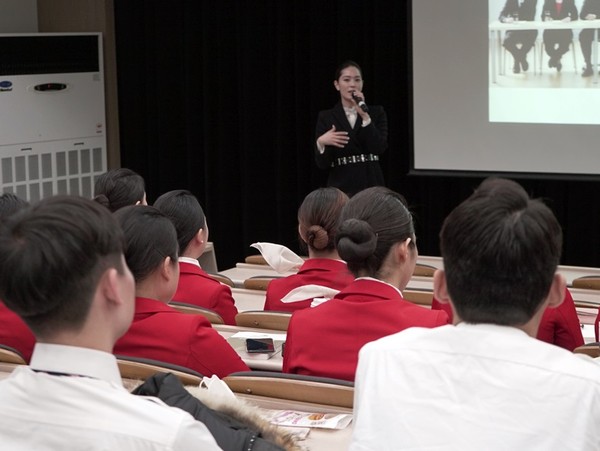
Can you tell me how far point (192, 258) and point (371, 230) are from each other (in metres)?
1.07

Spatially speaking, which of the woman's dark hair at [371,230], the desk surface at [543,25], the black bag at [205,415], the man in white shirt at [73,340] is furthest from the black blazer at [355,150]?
the man in white shirt at [73,340]

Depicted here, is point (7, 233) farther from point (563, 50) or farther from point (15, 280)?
point (563, 50)

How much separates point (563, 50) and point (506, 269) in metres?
4.98

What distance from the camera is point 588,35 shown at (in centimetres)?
607

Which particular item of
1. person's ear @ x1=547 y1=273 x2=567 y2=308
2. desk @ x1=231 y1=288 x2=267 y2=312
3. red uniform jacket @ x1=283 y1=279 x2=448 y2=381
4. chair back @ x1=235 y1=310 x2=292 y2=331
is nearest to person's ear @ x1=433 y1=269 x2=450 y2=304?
person's ear @ x1=547 y1=273 x2=567 y2=308

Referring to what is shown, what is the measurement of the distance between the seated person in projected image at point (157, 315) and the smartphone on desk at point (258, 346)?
13.7 inches

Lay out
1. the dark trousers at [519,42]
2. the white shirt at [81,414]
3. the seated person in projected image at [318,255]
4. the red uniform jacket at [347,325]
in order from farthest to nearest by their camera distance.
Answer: the dark trousers at [519,42] < the seated person in projected image at [318,255] < the red uniform jacket at [347,325] < the white shirt at [81,414]

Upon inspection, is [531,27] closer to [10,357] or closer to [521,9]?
[521,9]

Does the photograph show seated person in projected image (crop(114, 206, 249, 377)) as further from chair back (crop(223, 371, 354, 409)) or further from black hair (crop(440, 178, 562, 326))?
black hair (crop(440, 178, 562, 326))

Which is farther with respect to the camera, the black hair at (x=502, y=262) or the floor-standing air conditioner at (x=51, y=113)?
the floor-standing air conditioner at (x=51, y=113)

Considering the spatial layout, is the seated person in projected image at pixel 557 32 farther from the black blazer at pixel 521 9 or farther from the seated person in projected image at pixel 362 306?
the seated person in projected image at pixel 362 306

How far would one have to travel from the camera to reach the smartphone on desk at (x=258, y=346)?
300cm

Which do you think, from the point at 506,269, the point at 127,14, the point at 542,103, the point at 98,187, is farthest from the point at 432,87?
the point at 506,269

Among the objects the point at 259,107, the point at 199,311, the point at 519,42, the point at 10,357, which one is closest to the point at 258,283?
the point at 199,311
